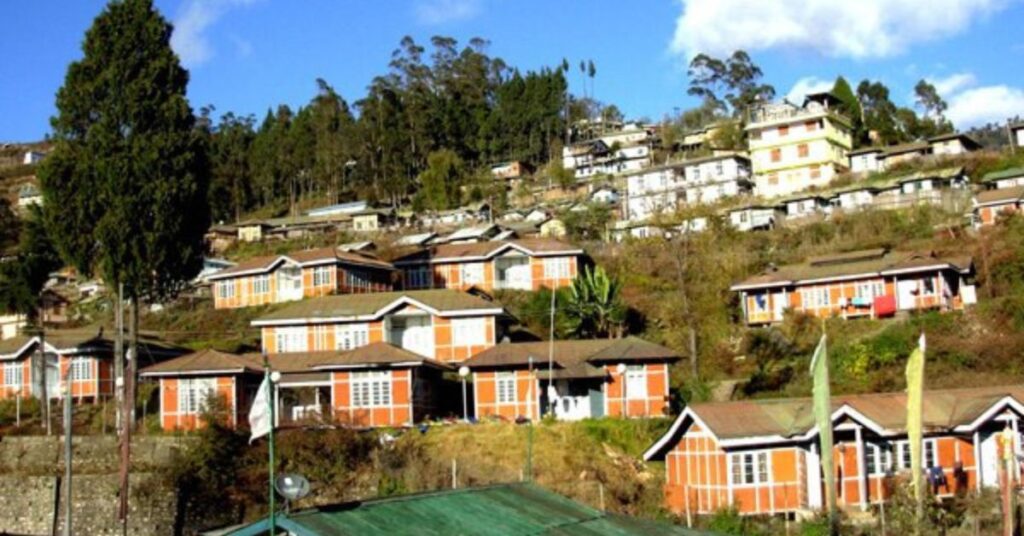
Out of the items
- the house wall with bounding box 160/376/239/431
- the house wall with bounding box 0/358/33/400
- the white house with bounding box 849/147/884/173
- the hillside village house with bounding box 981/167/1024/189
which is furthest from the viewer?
the white house with bounding box 849/147/884/173

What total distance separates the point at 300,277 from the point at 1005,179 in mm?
36591

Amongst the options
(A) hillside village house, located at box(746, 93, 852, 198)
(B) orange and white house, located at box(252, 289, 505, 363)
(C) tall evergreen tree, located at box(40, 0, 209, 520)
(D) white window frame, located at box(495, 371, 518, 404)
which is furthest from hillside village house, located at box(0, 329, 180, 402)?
(A) hillside village house, located at box(746, 93, 852, 198)

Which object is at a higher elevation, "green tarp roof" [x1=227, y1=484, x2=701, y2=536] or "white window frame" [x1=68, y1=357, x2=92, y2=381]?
"white window frame" [x1=68, y1=357, x2=92, y2=381]

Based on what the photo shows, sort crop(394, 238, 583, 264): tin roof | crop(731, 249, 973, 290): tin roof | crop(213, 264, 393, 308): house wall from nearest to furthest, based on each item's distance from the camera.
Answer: crop(731, 249, 973, 290): tin roof, crop(213, 264, 393, 308): house wall, crop(394, 238, 583, 264): tin roof

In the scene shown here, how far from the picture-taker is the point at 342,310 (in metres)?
52.9

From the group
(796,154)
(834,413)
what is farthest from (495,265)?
(834,413)

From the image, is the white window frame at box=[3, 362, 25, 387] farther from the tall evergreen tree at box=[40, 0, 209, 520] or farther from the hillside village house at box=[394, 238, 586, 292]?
the hillside village house at box=[394, 238, 586, 292]

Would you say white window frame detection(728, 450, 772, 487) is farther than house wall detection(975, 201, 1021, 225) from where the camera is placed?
No

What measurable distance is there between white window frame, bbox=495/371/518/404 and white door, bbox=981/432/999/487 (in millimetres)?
16496

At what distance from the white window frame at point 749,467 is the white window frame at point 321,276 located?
30.8 meters

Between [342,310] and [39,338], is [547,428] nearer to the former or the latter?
[342,310]

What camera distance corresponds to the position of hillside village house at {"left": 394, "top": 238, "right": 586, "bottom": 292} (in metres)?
Result: 61.9

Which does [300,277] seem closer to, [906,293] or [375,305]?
[375,305]

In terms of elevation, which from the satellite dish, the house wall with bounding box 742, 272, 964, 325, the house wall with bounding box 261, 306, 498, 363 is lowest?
the satellite dish
